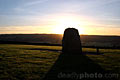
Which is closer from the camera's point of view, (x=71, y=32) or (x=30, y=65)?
(x=30, y=65)

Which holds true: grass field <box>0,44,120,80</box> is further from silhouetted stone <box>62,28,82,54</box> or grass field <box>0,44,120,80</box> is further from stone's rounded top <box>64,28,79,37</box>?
stone's rounded top <box>64,28,79,37</box>

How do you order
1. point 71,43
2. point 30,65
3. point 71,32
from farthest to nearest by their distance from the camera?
1. point 71,32
2. point 71,43
3. point 30,65

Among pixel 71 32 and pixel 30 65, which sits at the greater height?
pixel 71 32

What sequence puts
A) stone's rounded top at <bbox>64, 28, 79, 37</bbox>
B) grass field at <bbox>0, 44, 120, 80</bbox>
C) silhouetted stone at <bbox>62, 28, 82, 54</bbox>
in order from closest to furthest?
grass field at <bbox>0, 44, 120, 80</bbox> < silhouetted stone at <bbox>62, 28, 82, 54</bbox> < stone's rounded top at <bbox>64, 28, 79, 37</bbox>

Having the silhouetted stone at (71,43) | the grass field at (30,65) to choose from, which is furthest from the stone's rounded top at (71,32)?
the grass field at (30,65)

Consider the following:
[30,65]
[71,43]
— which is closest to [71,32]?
[71,43]

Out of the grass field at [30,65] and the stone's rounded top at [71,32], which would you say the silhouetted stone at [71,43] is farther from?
the grass field at [30,65]

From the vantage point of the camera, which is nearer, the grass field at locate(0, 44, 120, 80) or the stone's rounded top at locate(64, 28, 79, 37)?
the grass field at locate(0, 44, 120, 80)

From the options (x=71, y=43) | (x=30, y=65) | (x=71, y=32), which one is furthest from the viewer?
(x=71, y=32)

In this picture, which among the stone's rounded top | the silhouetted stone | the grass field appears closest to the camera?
the grass field

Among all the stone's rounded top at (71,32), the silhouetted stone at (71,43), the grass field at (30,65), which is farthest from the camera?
the stone's rounded top at (71,32)

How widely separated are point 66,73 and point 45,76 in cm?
177

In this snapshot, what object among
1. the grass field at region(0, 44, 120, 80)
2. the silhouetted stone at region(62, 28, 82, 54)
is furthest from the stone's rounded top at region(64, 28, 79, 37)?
the grass field at region(0, 44, 120, 80)

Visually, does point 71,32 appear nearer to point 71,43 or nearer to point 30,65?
point 71,43
